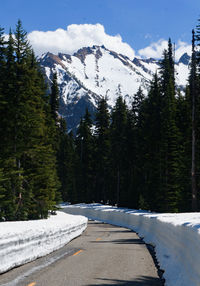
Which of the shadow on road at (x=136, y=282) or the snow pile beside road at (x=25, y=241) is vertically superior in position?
the snow pile beside road at (x=25, y=241)

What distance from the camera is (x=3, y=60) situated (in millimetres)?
36812

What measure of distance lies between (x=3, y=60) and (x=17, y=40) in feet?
7.25

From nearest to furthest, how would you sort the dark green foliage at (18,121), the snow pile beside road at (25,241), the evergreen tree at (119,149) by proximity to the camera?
the snow pile beside road at (25,241) < the dark green foliage at (18,121) < the evergreen tree at (119,149)

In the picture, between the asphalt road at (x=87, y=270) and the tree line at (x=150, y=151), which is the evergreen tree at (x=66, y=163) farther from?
the asphalt road at (x=87, y=270)

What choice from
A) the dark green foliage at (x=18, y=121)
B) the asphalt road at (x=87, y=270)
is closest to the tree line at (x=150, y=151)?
the dark green foliage at (x=18, y=121)

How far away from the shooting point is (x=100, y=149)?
268ft

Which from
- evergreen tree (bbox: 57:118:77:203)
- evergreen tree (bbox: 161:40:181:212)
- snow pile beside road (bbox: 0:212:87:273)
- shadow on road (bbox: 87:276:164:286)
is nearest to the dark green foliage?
snow pile beside road (bbox: 0:212:87:273)

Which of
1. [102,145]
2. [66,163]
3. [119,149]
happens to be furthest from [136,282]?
[66,163]

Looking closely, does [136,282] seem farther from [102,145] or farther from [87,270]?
[102,145]


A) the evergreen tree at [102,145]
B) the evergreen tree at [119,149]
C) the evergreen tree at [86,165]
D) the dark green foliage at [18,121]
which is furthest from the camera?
the evergreen tree at [86,165]

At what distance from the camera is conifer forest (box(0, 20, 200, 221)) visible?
1406 inches

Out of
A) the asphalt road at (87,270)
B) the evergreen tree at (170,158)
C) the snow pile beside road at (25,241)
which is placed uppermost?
the evergreen tree at (170,158)

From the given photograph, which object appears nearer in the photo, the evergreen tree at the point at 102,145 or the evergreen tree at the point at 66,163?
the evergreen tree at the point at 102,145

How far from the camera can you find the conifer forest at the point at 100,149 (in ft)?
117
